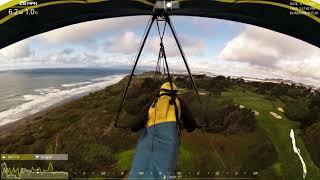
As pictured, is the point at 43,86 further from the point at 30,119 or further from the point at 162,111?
the point at 162,111

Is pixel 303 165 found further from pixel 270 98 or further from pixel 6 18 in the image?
pixel 6 18

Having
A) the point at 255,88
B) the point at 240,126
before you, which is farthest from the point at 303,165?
the point at 255,88

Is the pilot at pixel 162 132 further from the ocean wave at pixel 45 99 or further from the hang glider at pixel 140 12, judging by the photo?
the ocean wave at pixel 45 99

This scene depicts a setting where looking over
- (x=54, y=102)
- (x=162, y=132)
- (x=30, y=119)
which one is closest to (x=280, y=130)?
(x=162, y=132)

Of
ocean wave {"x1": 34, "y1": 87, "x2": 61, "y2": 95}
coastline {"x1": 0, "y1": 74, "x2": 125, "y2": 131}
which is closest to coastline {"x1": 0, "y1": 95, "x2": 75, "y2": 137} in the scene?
coastline {"x1": 0, "y1": 74, "x2": 125, "y2": 131}

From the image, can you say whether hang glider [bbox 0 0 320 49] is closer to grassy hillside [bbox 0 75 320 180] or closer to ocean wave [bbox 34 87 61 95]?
grassy hillside [bbox 0 75 320 180]

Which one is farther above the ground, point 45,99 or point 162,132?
point 162,132

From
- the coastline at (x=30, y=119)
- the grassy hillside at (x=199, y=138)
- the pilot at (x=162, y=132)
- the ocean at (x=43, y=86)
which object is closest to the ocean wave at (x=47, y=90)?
the ocean at (x=43, y=86)

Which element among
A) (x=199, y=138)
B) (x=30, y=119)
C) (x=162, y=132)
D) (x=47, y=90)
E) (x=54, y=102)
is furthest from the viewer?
(x=54, y=102)
